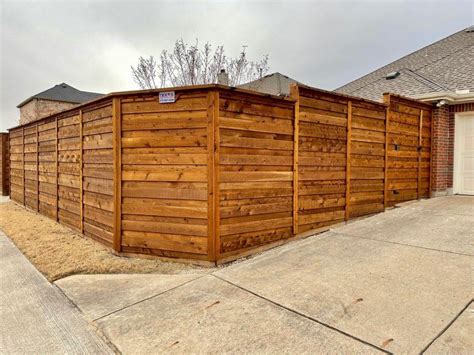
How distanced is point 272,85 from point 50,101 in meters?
17.9

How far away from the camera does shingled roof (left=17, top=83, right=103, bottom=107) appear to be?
22178mm

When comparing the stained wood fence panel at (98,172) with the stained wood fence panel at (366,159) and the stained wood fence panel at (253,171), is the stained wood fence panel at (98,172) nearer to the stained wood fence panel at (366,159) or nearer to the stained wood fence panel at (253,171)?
the stained wood fence panel at (253,171)

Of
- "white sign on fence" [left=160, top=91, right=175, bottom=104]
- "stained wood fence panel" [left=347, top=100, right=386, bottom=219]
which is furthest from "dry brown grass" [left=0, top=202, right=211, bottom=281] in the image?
"stained wood fence panel" [left=347, top=100, right=386, bottom=219]

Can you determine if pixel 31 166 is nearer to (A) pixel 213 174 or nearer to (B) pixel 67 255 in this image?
(B) pixel 67 255

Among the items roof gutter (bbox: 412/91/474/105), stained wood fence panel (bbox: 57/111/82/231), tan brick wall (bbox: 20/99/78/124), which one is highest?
tan brick wall (bbox: 20/99/78/124)

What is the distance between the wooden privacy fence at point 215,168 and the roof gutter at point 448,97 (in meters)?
2.44

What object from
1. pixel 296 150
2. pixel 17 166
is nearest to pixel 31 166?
pixel 17 166


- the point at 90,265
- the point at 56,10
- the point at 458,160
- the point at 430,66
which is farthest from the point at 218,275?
the point at 430,66

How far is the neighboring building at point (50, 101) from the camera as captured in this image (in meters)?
21.6

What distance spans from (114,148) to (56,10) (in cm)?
650

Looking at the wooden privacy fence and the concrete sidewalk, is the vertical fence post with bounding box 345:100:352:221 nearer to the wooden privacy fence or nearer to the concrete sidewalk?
the wooden privacy fence

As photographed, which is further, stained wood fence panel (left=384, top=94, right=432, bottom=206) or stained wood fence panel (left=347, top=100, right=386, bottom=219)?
stained wood fence panel (left=384, top=94, right=432, bottom=206)

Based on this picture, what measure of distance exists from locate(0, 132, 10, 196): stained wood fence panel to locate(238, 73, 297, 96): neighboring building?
908 centimetres

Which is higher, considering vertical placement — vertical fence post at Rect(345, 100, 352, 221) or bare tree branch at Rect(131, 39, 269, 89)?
bare tree branch at Rect(131, 39, 269, 89)
